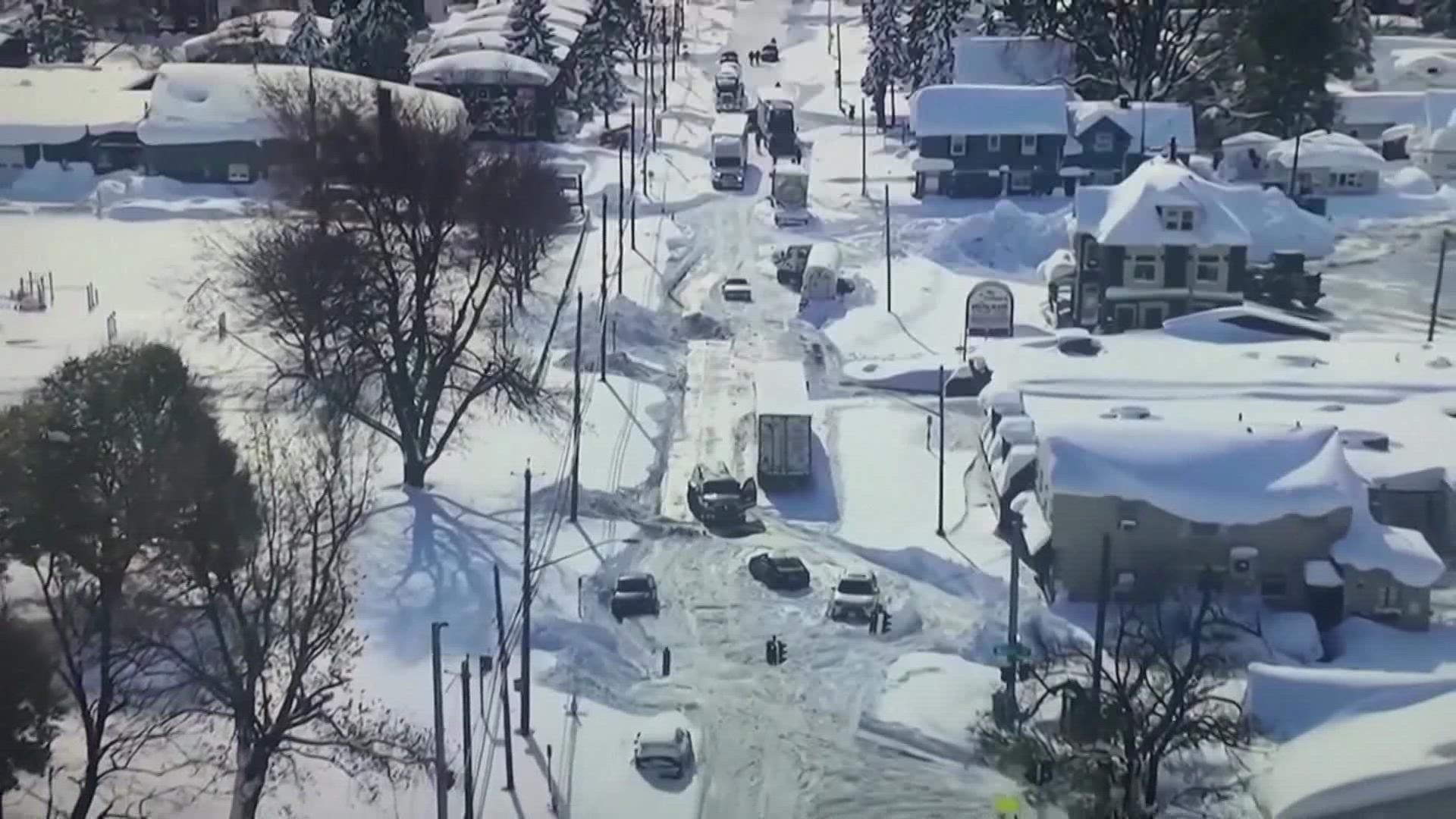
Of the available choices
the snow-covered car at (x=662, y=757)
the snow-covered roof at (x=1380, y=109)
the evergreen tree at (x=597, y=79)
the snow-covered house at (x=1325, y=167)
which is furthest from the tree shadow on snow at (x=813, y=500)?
the snow-covered roof at (x=1380, y=109)

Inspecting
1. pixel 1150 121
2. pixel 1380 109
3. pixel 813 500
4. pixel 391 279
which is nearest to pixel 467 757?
pixel 391 279

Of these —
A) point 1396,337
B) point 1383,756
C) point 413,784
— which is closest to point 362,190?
point 413,784

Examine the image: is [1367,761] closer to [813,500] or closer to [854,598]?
[854,598]

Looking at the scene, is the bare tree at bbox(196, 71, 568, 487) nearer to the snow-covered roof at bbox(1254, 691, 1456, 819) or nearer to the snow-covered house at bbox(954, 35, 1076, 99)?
the snow-covered roof at bbox(1254, 691, 1456, 819)

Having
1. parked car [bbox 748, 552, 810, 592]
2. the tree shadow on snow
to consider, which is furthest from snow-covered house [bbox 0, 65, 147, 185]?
parked car [bbox 748, 552, 810, 592]

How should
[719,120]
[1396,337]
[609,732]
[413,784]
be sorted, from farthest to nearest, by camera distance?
[719,120]
[1396,337]
[609,732]
[413,784]

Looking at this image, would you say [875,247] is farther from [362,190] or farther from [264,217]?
[362,190]
